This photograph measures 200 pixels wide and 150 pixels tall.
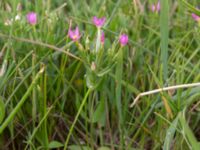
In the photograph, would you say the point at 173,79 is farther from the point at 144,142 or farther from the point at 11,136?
the point at 11,136

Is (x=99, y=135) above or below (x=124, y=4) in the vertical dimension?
below

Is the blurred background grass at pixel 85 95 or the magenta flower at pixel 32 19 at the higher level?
the magenta flower at pixel 32 19

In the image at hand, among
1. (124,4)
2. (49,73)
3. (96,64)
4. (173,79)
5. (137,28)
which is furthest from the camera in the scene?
(124,4)

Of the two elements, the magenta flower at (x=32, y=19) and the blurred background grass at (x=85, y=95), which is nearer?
the blurred background grass at (x=85, y=95)

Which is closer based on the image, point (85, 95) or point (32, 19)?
point (85, 95)

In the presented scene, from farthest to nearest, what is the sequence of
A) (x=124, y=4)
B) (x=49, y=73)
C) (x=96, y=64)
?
(x=124, y=4), (x=49, y=73), (x=96, y=64)

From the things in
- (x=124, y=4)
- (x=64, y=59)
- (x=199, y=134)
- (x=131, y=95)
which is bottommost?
(x=199, y=134)

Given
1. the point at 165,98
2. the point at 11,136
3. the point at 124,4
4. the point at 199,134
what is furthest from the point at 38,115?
the point at 124,4

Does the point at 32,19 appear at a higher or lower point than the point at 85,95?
higher

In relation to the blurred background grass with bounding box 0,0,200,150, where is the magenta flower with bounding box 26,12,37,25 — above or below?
above

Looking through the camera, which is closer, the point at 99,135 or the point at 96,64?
the point at 96,64

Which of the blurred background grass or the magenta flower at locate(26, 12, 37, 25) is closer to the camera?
the blurred background grass
